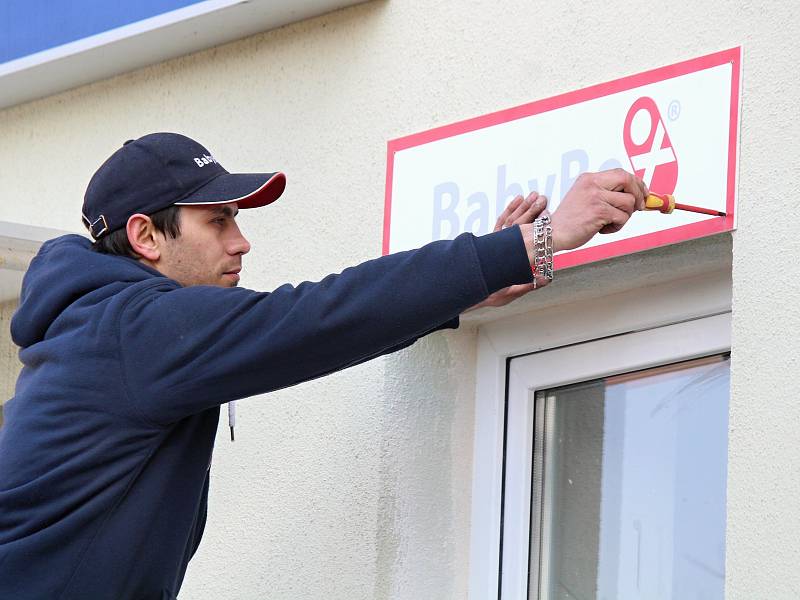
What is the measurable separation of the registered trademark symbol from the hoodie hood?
0.99 m

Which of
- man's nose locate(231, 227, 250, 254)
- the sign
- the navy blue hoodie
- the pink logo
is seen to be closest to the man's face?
man's nose locate(231, 227, 250, 254)

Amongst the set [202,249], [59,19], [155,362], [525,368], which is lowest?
[155,362]

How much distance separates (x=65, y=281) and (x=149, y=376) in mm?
271

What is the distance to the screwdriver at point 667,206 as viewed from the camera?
8.51 feet

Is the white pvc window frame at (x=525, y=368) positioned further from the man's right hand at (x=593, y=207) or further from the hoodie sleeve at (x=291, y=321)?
the hoodie sleeve at (x=291, y=321)

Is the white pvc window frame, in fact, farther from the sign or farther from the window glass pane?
the sign

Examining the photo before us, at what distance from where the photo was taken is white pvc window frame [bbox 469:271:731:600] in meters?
2.99

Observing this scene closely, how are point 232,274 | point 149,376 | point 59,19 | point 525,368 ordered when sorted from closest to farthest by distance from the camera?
1. point 149,376
2. point 232,274
3. point 525,368
4. point 59,19

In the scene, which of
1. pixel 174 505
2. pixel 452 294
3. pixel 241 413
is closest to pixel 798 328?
pixel 452 294

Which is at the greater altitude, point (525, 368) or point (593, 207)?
point (593, 207)

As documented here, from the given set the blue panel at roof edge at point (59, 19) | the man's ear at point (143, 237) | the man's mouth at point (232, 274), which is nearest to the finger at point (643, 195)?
the man's mouth at point (232, 274)

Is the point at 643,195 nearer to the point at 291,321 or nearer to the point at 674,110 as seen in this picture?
the point at 674,110

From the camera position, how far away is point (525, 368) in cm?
327

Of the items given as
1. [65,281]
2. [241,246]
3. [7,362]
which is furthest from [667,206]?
[7,362]
